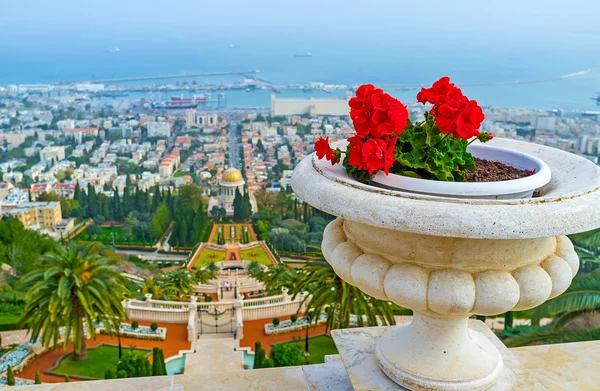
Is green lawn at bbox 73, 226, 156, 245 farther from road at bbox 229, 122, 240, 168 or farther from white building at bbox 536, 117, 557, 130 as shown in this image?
white building at bbox 536, 117, 557, 130

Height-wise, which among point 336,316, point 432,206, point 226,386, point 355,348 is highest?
point 432,206

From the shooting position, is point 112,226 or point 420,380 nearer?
point 420,380

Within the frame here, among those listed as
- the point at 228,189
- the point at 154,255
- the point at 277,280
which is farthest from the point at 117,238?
the point at 277,280

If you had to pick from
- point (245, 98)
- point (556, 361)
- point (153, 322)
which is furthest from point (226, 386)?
point (245, 98)

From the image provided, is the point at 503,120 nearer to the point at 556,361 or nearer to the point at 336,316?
the point at 336,316

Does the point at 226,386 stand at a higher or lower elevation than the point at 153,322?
higher

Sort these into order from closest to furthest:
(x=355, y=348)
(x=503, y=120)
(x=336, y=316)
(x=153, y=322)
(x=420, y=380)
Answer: (x=420, y=380), (x=355, y=348), (x=336, y=316), (x=153, y=322), (x=503, y=120)

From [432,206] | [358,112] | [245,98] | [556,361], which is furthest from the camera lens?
[245,98]
